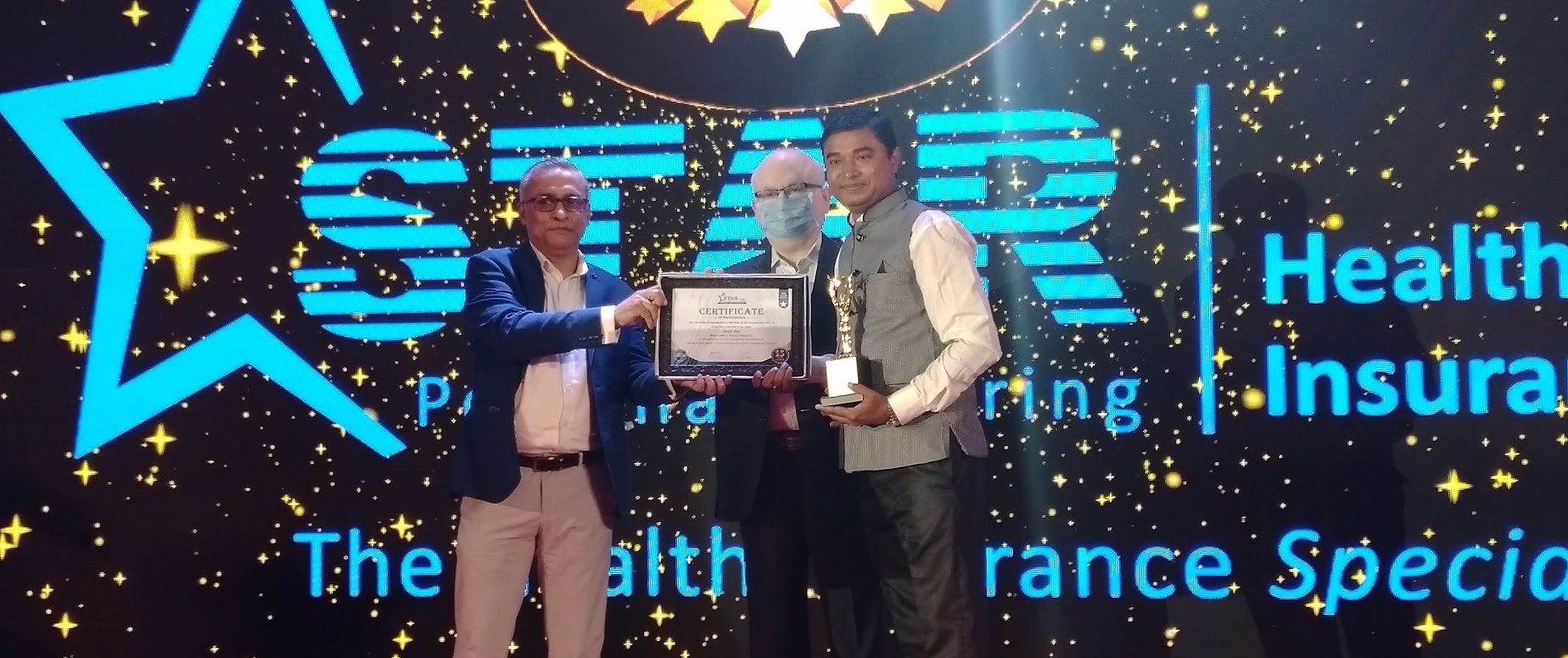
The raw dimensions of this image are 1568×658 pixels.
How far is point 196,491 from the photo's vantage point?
356 cm

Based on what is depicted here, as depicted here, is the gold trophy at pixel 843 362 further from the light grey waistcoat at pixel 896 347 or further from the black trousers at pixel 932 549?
the black trousers at pixel 932 549

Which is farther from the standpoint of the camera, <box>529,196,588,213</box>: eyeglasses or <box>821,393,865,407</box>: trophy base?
<box>529,196,588,213</box>: eyeglasses

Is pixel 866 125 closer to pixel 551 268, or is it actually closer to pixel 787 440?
pixel 787 440

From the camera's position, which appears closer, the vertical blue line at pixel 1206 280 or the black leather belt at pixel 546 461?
the black leather belt at pixel 546 461

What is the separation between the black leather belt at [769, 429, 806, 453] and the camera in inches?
104

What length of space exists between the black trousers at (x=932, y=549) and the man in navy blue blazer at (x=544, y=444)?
1.60ft

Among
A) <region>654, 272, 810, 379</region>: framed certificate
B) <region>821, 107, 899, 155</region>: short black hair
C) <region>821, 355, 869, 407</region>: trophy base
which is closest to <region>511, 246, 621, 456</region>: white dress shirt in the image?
<region>654, 272, 810, 379</region>: framed certificate

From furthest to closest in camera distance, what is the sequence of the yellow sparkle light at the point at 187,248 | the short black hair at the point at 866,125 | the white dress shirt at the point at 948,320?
the yellow sparkle light at the point at 187,248 < the short black hair at the point at 866,125 < the white dress shirt at the point at 948,320

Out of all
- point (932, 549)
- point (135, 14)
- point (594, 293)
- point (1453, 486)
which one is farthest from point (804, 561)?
point (135, 14)

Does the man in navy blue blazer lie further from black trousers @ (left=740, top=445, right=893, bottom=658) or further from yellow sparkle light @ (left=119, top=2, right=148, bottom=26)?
yellow sparkle light @ (left=119, top=2, right=148, bottom=26)

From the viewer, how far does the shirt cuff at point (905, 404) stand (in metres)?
2.36

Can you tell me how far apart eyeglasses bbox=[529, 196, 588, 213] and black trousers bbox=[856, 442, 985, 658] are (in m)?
0.95

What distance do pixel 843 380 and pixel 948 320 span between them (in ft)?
0.83

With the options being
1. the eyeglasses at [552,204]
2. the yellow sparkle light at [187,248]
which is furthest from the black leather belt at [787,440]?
the yellow sparkle light at [187,248]
